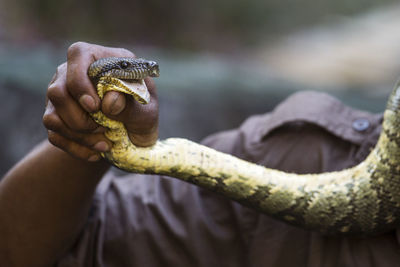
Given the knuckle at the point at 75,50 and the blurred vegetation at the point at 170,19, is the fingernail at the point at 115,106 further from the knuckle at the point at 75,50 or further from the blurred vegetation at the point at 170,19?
the blurred vegetation at the point at 170,19

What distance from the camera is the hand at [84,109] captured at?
3.25 ft

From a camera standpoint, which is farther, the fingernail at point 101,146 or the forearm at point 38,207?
the forearm at point 38,207

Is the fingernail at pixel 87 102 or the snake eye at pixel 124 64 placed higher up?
the snake eye at pixel 124 64

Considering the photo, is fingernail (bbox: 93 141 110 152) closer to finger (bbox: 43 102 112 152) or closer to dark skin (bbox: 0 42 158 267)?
finger (bbox: 43 102 112 152)

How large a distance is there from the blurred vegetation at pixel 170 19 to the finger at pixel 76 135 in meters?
3.58

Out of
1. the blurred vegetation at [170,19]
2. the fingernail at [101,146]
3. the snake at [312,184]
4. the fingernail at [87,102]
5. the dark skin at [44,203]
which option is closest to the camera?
the fingernail at [87,102]

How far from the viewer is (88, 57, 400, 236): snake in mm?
1227

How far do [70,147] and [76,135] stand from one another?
61 mm

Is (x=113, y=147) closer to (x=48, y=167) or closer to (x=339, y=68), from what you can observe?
(x=48, y=167)

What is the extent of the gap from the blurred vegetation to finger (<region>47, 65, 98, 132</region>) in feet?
11.8

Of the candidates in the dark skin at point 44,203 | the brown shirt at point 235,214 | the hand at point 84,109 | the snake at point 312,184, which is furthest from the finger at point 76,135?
the brown shirt at point 235,214

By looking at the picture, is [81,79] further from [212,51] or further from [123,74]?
[212,51]

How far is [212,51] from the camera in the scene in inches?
207

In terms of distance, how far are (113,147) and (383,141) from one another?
763 millimetres
